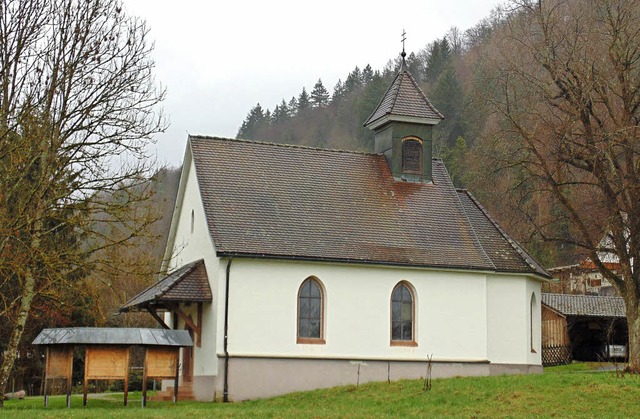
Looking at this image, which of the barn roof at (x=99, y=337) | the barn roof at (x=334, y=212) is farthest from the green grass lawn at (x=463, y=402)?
the barn roof at (x=334, y=212)

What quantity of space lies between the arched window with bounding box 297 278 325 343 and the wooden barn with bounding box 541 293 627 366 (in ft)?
79.2

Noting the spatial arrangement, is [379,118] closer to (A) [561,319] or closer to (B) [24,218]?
(B) [24,218]

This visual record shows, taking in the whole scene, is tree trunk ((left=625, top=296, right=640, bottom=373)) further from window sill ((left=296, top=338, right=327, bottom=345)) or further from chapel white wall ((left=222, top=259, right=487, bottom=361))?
window sill ((left=296, top=338, right=327, bottom=345))

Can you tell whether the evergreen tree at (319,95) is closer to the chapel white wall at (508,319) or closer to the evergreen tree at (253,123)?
the evergreen tree at (253,123)

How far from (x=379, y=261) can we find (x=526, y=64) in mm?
7619

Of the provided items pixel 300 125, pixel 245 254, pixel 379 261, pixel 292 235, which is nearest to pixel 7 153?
pixel 245 254

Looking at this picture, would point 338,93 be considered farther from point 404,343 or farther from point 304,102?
point 404,343

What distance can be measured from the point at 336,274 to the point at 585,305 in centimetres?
2722

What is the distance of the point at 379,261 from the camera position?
1142 inches

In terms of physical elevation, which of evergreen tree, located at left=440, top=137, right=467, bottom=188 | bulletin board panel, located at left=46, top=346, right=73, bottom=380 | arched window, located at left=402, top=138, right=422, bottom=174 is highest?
A: evergreen tree, located at left=440, top=137, right=467, bottom=188

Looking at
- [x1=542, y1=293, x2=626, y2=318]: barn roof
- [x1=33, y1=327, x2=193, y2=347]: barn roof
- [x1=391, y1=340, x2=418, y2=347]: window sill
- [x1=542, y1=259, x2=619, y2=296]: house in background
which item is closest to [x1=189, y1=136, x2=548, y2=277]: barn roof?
[x1=391, y1=340, x2=418, y2=347]: window sill

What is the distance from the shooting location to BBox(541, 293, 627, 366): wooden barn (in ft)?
163

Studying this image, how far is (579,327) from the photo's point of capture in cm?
5238

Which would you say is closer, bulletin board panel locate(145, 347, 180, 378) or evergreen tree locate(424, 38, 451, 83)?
bulletin board panel locate(145, 347, 180, 378)
